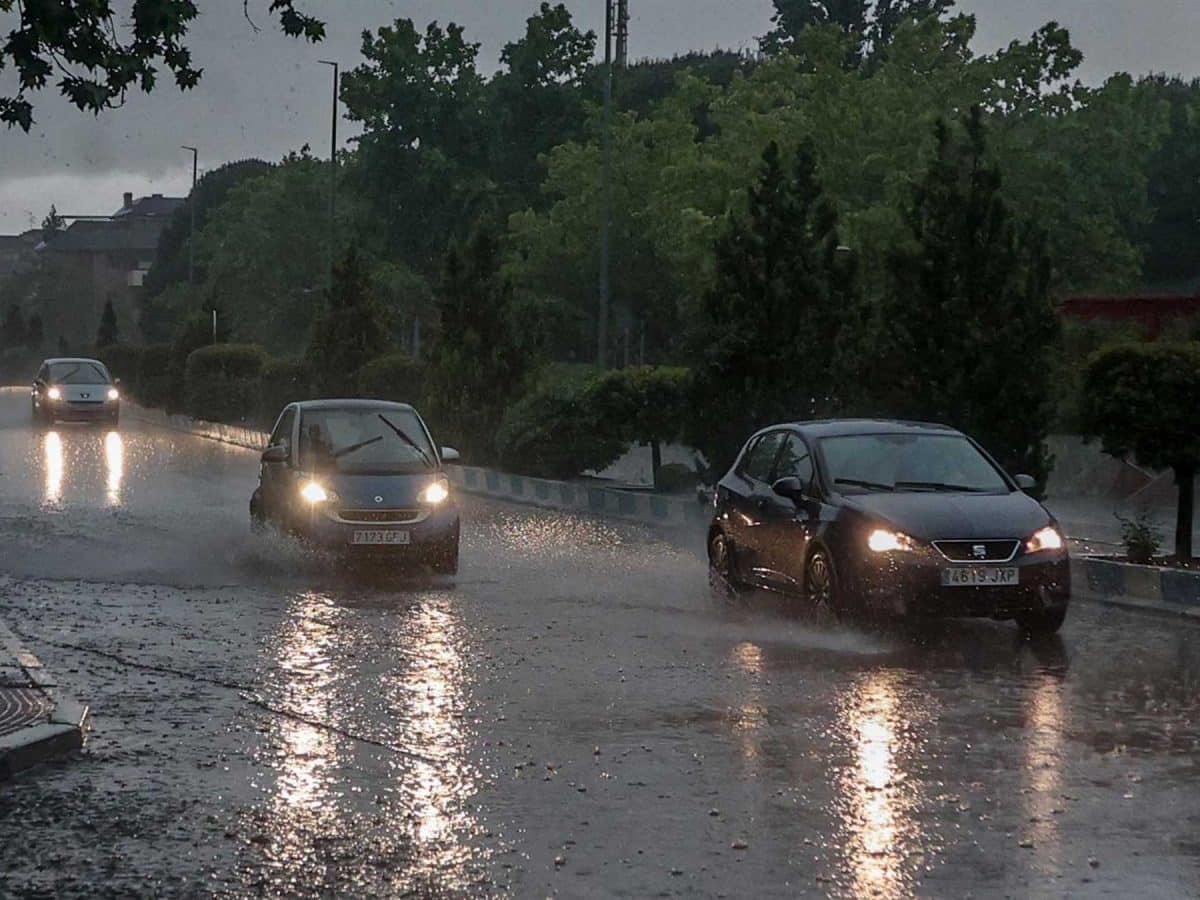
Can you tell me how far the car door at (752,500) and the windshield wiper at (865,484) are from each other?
0.88 metres

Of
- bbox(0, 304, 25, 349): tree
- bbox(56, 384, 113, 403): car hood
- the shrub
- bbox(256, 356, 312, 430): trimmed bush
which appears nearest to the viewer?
the shrub

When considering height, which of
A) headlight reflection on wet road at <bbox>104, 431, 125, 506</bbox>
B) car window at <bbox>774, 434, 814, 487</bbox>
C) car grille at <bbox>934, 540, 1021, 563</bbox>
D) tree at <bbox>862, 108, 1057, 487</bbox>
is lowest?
headlight reflection on wet road at <bbox>104, 431, 125, 506</bbox>

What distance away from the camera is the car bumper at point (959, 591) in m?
13.4

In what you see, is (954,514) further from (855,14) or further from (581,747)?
(855,14)

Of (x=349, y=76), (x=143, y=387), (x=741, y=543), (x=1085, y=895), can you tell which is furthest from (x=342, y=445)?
(x=349, y=76)

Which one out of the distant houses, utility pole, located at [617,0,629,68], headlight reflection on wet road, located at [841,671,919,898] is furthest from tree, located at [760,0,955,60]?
headlight reflection on wet road, located at [841,671,919,898]

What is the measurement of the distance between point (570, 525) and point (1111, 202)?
139 ft

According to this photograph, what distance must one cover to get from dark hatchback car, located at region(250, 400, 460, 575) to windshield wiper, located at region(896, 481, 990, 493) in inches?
182

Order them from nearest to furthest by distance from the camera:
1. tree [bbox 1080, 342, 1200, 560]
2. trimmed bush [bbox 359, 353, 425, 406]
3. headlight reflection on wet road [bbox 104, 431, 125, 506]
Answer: tree [bbox 1080, 342, 1200, 560]
headlight reflection on wet road [bbox 104, 431, 125, 506]
trimmed bush [bbox 359, 353, 425, 406]

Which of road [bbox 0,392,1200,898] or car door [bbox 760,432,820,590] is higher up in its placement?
car door [bbox 760,432,820,590]

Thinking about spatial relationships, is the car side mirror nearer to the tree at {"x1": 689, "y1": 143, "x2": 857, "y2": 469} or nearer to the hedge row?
the tree at {"x1": 689, "y1": 143, "x2": 857, "y2": 469}

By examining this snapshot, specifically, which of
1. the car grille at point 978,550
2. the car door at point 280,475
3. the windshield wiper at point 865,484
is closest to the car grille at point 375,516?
the car door at point 280,475

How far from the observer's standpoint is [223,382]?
2248 inches

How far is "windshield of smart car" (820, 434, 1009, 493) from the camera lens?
14719mm
